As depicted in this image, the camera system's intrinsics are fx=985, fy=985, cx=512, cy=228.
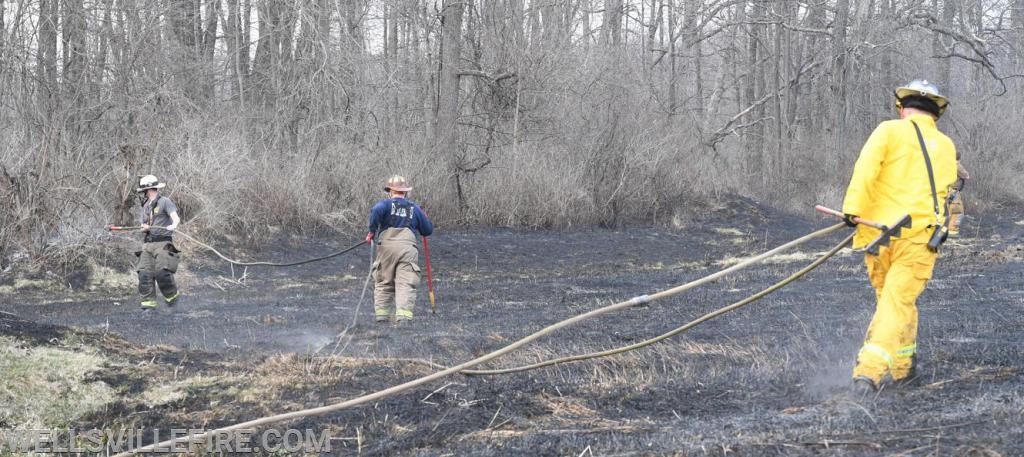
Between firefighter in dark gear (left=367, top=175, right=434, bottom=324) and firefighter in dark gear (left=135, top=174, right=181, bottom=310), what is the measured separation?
2.82m

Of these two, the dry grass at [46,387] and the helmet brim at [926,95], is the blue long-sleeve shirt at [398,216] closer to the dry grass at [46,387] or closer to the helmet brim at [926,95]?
the dry grass at [46,387]

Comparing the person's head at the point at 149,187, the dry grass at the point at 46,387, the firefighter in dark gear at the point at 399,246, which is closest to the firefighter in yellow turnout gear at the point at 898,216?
the dry grass at the point at 46,387

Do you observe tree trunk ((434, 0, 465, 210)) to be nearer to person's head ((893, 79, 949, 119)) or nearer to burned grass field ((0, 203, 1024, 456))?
burned grass field ((0, 203, 1024, 456))

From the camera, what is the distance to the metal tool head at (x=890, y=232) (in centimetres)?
621

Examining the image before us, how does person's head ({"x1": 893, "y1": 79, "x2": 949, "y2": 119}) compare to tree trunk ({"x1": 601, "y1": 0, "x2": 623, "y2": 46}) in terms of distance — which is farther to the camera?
tree trunk ({"x1": 601, "y1": 0, "x2": 623, "y2": 46})

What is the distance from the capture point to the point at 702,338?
352 inches

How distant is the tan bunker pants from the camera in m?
10.8

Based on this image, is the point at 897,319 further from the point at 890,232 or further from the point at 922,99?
the point at 922,99

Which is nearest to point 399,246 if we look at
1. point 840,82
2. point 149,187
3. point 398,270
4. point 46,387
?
point 398,270

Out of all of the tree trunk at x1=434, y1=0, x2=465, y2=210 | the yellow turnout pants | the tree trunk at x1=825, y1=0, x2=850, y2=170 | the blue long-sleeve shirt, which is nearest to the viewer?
the yellow turnout pants

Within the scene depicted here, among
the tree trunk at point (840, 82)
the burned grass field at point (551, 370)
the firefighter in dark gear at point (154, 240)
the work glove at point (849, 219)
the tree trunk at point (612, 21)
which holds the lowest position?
the burned grass field at point (551, 370)

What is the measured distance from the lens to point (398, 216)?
10820 millimetres

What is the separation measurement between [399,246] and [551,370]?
3.79 metres

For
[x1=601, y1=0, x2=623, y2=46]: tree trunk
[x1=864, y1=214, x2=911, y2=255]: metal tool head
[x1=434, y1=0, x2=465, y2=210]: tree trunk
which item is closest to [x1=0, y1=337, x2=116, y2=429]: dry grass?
[x1=864, y1=214, x2=911, y2=255]: metal tool head
